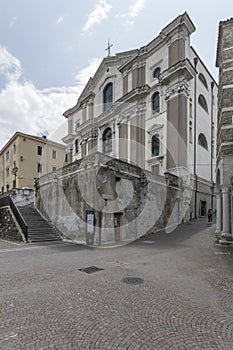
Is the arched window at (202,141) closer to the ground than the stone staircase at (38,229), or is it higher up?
higher up

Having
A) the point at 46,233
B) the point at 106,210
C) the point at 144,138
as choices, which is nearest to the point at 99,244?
the point at 106,210

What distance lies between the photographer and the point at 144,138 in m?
26.4

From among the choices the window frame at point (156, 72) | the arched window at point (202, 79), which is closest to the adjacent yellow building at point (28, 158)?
the window frame at point (156, 72)

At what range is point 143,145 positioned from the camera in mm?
26422

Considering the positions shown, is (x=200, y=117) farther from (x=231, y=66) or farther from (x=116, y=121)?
(x=231, y=66)

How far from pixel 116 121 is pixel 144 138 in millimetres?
5406

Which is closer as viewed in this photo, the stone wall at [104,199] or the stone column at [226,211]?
the stone column at [226,211]

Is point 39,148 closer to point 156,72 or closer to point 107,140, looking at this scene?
point 107,140

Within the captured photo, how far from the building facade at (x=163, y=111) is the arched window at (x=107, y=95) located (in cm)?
13

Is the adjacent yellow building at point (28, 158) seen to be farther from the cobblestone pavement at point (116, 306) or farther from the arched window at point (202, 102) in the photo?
the cobblestone pavement at point (116, 306)

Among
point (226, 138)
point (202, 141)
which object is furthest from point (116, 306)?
point (202, 141)

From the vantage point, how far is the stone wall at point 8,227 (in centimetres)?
1610

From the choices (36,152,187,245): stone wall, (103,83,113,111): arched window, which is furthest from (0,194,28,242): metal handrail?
(103,83,113,111): arched window

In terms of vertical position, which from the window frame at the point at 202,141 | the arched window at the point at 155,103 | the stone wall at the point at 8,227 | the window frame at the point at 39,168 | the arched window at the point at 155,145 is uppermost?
the arched window at the point at 155,103
